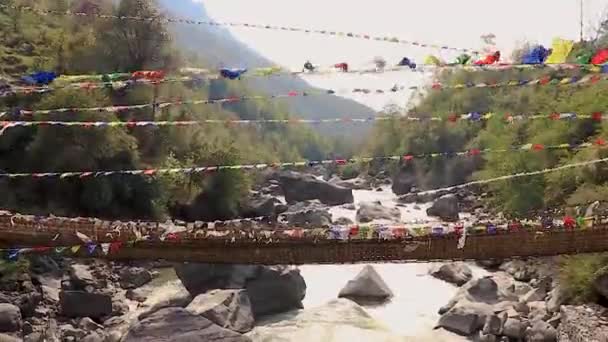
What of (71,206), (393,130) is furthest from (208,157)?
(393,130)

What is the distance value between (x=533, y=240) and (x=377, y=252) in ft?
4.54

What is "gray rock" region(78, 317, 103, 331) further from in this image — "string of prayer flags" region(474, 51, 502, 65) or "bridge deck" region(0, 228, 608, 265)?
"string of prayer flags" region(474, 51, 502, 65)

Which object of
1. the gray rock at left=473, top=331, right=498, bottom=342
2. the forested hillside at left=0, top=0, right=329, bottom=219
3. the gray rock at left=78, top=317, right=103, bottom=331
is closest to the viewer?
the gray rock at left=473, top=331, right=498, bottom=342

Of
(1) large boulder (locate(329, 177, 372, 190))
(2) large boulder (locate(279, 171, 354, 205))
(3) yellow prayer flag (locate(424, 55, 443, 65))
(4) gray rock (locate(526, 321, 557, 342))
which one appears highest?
(3) yellow prayer flag (locate(424, 55, 443, 65))

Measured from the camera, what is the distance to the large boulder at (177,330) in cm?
693

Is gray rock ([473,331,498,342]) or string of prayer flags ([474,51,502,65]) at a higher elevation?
string of prayer flags ([474,51,502,65])

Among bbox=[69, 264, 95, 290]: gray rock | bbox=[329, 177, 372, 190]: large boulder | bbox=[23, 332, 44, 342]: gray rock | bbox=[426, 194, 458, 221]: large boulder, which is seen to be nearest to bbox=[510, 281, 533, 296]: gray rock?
bbox=[426, 194, 458, 221]: large boulder

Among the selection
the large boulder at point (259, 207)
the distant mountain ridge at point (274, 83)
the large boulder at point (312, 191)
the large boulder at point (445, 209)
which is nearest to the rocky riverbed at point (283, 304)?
the large boulder at point (259, 207)

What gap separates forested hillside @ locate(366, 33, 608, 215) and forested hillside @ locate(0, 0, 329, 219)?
6.69 metres

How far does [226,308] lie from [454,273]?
4796mm

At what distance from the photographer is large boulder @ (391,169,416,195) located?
25.6 meters

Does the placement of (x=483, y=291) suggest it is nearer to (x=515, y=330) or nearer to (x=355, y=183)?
(x=515, y=330)

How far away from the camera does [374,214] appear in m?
16.8

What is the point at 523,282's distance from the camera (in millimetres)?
10805
